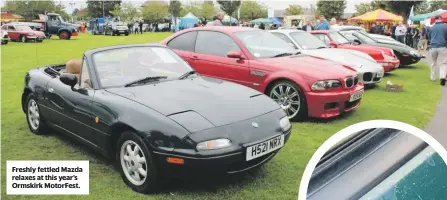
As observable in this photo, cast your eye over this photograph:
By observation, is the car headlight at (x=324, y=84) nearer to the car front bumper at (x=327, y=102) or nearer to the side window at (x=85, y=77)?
the car front bumper at (x=327, y=102)

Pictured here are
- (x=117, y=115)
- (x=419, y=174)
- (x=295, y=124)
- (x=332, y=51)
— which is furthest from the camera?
(x=332, y=51)

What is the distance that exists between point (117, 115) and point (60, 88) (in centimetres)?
146

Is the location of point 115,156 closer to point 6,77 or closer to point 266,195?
point 266,195

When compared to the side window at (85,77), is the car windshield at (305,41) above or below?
above

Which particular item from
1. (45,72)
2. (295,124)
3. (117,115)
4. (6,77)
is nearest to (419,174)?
(117,115)

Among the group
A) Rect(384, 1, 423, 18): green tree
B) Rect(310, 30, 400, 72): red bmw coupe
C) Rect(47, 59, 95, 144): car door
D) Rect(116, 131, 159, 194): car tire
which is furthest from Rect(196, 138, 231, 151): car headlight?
Rect(384, 1, 423, 18): green tree

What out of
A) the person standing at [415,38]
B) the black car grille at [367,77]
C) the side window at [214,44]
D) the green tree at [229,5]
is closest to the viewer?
the side window at [214,44]

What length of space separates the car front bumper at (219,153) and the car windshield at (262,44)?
3317 millimetres

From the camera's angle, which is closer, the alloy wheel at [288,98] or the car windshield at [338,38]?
the alloy wheel at [288,98]

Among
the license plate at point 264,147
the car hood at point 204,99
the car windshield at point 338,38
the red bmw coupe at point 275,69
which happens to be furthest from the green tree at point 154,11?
the license plate at point 264,147

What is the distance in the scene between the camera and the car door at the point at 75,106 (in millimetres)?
4310

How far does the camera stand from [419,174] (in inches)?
58.6

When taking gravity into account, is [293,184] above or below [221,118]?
below

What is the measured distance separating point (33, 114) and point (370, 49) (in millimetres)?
8893
